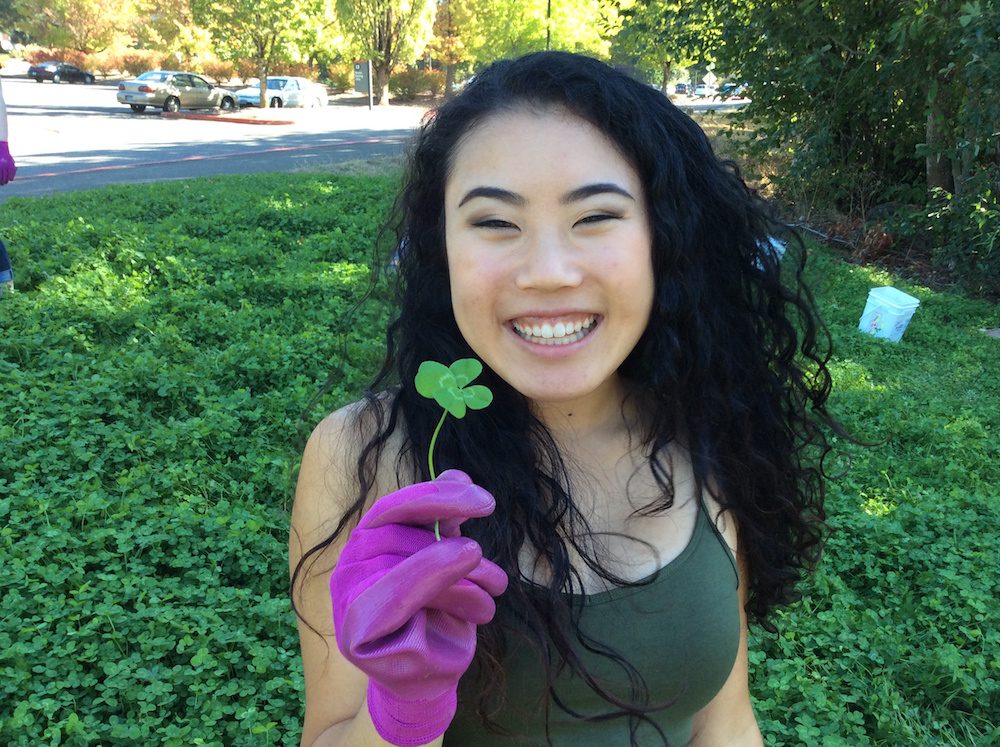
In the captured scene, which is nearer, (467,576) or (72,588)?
(467,576)

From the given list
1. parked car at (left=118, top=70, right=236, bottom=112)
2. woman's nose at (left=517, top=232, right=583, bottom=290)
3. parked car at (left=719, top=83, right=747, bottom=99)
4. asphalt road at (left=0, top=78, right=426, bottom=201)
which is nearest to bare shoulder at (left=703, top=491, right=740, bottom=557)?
woman's nose at (left=517, top=232, right=583, bottom=290)

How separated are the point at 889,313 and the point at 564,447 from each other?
517 cm

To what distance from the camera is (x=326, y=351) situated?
4.73 metres

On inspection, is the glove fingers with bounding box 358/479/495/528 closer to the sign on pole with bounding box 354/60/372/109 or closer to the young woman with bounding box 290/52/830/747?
the young woman with bounding box 290/52/830/747

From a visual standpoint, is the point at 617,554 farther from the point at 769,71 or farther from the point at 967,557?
the point at 769,71

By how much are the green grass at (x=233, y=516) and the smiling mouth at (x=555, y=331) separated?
63 cm

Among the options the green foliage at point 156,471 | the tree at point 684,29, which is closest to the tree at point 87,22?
the tree at point 684,29

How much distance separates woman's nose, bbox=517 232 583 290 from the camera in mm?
1209

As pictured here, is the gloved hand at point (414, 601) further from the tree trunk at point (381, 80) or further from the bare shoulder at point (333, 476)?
the tree trunk at point (381, 80)

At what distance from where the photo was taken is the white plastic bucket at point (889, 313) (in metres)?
5.93

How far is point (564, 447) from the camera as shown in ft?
4.95

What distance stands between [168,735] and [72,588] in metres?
0.76

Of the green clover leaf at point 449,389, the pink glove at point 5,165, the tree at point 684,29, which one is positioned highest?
the tree at point 684,29

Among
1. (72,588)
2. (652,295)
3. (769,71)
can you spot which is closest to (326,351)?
(72,588)
